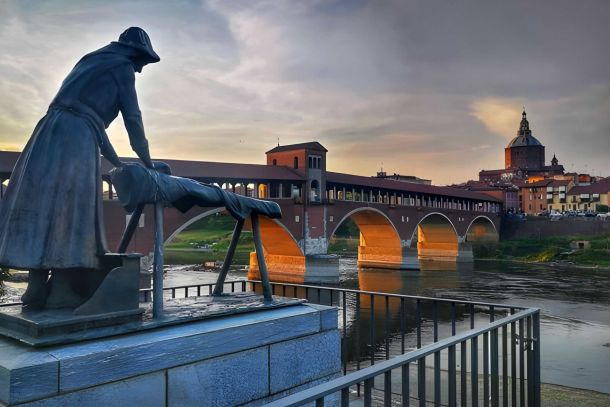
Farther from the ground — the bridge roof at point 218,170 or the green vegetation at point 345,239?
the bridge roof at point 218,170

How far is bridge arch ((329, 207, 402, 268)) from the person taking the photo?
4356cm

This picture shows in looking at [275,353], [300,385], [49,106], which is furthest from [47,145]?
[300,385]

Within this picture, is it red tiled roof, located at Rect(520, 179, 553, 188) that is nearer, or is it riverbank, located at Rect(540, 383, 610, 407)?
riverbank, located at Rect(540, 383, 610, 407)

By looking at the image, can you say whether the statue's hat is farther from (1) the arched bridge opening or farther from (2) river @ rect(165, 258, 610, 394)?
(1) the arched bridge opening

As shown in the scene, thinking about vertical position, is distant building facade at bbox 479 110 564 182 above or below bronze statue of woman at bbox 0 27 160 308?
above

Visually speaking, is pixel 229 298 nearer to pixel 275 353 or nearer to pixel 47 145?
pixel 275 353

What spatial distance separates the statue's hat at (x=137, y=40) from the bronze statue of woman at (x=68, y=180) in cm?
1

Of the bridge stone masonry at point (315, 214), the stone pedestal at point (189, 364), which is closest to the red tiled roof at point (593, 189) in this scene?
the bridge stone masonry at point (315, 214)

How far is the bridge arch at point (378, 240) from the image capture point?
43562mm

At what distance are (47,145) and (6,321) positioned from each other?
4.31 feet

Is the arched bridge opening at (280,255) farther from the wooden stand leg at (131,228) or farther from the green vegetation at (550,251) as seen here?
the green vegetation at (550,251)

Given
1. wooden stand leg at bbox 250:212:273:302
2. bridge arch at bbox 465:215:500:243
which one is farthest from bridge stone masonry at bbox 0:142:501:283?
wooden stand leg at bbox 250:212:273:302

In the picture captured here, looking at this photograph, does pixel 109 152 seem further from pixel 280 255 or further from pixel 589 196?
pixel 589 196

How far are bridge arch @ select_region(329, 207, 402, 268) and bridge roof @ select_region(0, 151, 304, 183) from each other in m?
10.6
